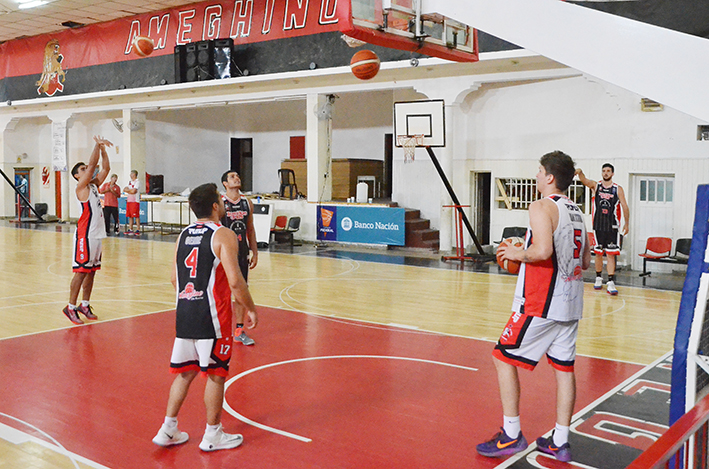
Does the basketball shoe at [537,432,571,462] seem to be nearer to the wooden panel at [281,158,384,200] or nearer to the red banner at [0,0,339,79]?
the red banner at [0,0,339,79]

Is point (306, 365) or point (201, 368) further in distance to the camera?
point (306, 365)

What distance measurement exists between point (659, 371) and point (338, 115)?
15977 mm

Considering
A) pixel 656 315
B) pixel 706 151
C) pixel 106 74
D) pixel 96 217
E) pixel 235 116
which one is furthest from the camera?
pixel 235 116

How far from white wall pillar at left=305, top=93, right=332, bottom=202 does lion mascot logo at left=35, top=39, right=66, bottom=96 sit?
9.58 metres

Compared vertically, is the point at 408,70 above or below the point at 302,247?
above

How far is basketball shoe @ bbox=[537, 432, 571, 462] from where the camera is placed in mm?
3859

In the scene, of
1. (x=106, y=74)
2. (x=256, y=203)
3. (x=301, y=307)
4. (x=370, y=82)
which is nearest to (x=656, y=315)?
(x=301, y=307)

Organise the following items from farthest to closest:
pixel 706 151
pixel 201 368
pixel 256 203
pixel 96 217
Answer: pixel 256 203
pixel 706 151
pixel 96 217
pixel 201 368

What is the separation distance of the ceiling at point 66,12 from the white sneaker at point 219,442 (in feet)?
52.0

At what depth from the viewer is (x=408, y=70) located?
46.5 ft

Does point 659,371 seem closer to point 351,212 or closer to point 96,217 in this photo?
point 96,217

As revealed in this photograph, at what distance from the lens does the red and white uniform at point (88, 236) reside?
732 cm

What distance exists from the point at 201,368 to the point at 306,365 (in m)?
2.00

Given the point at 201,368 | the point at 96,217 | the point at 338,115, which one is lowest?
the point at 201,368
